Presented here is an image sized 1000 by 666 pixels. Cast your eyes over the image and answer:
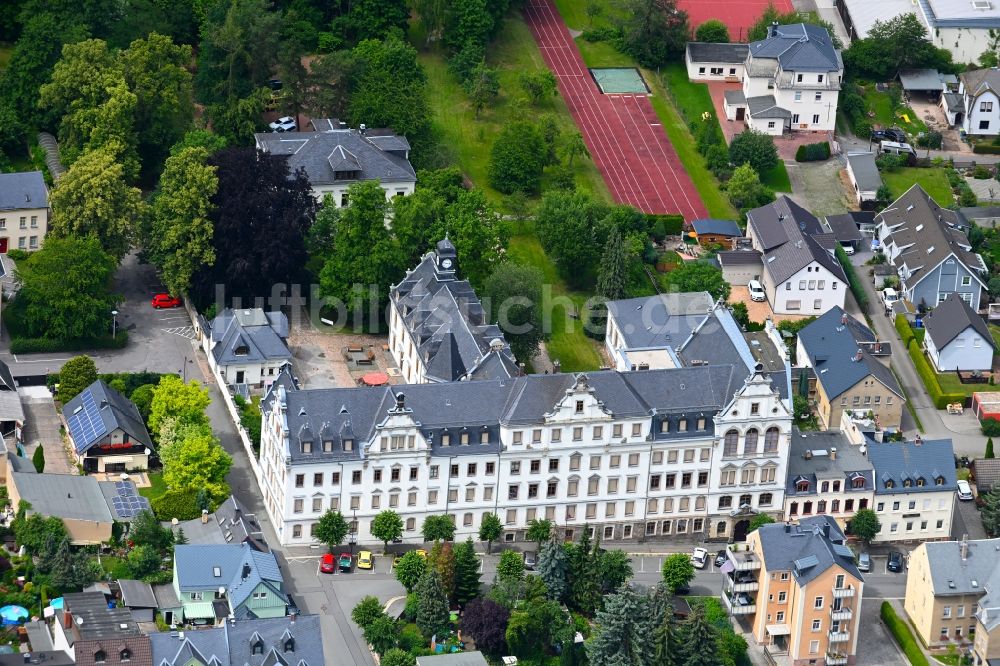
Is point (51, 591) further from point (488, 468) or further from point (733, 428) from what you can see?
point (733, 428)

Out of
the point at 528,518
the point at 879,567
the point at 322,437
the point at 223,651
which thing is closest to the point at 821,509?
the point at 879,567

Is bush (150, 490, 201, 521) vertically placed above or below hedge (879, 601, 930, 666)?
above

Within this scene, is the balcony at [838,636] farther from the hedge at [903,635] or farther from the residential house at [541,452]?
the residential house at [541,452]

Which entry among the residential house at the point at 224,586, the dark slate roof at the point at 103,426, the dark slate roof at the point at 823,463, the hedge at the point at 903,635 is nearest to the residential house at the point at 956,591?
the hedge at the point at 903,635

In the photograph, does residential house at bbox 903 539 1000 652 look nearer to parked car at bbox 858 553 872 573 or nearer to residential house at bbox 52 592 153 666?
parked car at bbox 858 553 872 573

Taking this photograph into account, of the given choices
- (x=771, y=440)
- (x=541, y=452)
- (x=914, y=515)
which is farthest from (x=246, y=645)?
(x=914, y=515)

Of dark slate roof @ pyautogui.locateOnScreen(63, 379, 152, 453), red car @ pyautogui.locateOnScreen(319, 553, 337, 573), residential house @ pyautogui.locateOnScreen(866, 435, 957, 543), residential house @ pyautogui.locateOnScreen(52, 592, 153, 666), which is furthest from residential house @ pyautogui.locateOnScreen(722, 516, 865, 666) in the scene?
Answer: dark slate roof @ pyautogui.locateOnScreen(63, 379, 152, 453)
